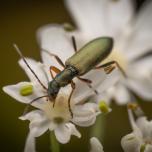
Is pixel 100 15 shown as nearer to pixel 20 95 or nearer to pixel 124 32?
pixel 124 32

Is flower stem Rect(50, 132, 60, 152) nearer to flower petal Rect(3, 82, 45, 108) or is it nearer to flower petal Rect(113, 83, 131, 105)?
flower petal Rect(3, 82, 45, 108)

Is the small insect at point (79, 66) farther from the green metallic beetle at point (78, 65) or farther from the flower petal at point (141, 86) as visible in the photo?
the flower petal at point (141, 86)

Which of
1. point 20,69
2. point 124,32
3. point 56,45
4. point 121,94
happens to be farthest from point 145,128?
point 20,69

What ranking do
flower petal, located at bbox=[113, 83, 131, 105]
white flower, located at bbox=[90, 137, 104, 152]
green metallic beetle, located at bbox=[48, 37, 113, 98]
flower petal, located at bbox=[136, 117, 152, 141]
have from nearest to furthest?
Result: white flower, located at bbox=[90, 137, 104, 152]
flower petal, located at bbox=[136, 117, 152, 141]
green metallic beetle, located at bbox=[48, 37, 113, 98]
flower petal, located at bbox=[113, 83, 131, 105]

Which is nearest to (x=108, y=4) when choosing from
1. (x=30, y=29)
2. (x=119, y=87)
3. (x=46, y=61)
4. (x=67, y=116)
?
(x=119, y=87)

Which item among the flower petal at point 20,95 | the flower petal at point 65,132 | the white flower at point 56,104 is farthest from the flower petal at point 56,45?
the flower petal at point 65,132

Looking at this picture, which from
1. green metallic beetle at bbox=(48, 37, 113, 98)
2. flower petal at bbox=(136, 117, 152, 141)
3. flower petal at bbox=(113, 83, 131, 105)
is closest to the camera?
flower petal at bbox=(136, 117, 152, 141)

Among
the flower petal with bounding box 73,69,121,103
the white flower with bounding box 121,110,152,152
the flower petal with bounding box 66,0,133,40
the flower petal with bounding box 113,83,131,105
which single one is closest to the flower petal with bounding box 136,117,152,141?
the white flower with bounding box 121,110,152,152
